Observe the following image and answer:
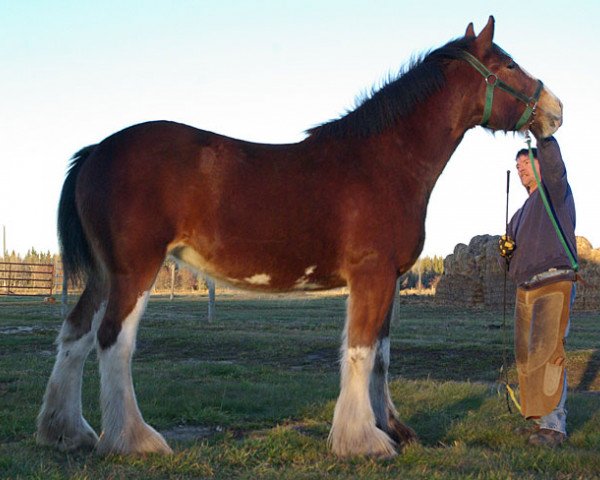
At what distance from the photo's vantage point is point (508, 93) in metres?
5.24

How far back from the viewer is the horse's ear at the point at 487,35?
5.23 meters

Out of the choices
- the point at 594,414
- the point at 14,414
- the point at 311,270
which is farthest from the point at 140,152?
the point at 594,414

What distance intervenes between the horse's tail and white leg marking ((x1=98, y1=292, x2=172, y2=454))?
83 centimetres

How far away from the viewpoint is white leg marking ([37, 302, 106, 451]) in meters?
4.77

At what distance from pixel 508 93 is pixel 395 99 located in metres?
0.88

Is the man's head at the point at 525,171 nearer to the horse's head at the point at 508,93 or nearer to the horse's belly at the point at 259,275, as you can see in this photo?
the horse's head at the point at 508,93

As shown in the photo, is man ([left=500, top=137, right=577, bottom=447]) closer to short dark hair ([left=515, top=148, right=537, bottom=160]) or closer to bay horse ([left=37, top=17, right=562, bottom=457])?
short dark hair ([left=515, top=148, right=537, bottom=160])

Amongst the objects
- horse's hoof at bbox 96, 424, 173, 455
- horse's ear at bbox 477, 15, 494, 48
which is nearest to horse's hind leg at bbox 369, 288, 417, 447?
horse's hoof at bbox 96, 424, 173, 455

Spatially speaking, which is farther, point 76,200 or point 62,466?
point 76,200

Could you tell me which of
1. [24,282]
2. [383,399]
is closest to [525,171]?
[383,399]

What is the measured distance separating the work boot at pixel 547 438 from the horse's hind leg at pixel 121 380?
8.81ft

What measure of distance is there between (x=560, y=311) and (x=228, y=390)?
3.51 m

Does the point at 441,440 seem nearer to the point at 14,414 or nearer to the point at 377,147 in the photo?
the point at 377,147

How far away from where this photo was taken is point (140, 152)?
4.75 metres
